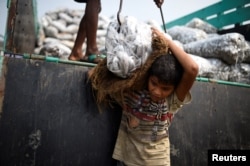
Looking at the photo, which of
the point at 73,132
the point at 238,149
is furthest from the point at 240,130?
the point at 73,132

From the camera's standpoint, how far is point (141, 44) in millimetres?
750

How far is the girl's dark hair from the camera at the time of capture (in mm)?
720

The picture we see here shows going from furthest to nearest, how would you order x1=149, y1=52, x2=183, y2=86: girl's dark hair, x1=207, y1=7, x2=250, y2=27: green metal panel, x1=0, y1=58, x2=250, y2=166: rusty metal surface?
x1=207, y1=7, x2=250, y2=27: green metal panel < x1=0, y1=58, x2=250, y2=166: rusty metal surface < x1=149, y1=52, x2=183, y2=86: girl's dark hair

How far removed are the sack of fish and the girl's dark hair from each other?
0.05 meters

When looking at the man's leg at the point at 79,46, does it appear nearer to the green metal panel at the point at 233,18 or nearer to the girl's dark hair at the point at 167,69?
the girl's dark hair at the point at 167,69

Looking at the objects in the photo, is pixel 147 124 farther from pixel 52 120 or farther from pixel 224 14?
pixel 224 14

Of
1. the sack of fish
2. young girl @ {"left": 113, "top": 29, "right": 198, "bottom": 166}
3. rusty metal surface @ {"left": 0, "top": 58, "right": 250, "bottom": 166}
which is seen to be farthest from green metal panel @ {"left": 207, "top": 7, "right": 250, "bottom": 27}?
young girl @ {"left": 113, "top": 29, "right": 198, "bottom": 166}

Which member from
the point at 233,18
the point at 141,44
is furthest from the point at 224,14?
the point at 141,44

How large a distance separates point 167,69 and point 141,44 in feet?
0.40

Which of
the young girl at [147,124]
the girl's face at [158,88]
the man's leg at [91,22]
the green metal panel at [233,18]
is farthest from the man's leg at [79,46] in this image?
the green metal panel at [233,18]

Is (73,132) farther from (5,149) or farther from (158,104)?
(158,104)

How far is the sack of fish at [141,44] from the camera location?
2.49ft

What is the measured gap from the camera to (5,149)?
0.81m

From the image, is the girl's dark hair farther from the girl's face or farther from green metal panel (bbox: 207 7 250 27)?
green metal panel (bbox: 207 7 250 27)
